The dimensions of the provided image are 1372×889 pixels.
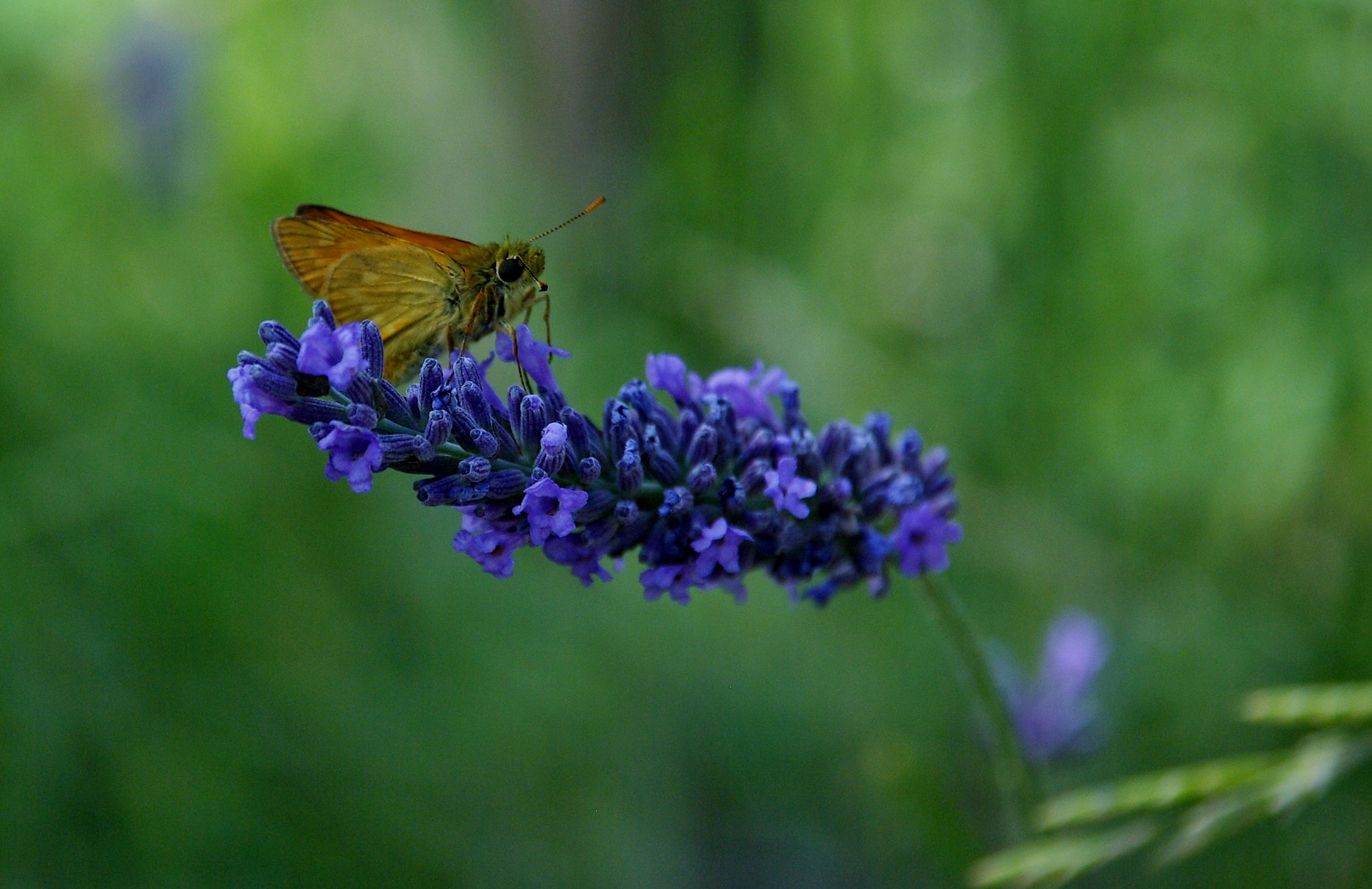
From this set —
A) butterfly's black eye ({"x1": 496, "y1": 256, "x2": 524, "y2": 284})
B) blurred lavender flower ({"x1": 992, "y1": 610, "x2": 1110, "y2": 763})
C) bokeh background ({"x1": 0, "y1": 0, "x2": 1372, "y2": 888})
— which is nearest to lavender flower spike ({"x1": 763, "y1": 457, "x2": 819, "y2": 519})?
butterfly's black eye ({"x1": 496, "y1": 256, "x2": 524, "y2": 284})

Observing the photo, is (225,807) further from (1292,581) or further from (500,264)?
(1292,581)

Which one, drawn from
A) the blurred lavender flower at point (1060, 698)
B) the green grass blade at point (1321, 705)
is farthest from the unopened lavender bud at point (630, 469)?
the blurred lavender flower at point (1060, 698)

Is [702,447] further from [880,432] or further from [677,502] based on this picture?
[880,432]

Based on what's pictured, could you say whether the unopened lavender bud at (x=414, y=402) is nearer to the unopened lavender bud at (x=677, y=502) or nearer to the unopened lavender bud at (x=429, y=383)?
the unopened lavender bud at (x=429, y=383)

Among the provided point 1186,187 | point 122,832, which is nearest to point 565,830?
point 122,832

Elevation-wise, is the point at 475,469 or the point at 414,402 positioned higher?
the point at 414,402

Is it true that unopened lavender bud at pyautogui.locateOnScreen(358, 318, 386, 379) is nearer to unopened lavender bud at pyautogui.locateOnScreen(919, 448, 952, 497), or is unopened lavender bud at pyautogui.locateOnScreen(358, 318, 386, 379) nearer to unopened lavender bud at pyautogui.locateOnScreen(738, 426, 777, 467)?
unopened lavender bud at pyautogui.locateOnScreen(738, 426, 777, 467)

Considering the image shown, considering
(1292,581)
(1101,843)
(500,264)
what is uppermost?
(500,264)

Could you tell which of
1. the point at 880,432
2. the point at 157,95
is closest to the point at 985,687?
the point at 880,432
